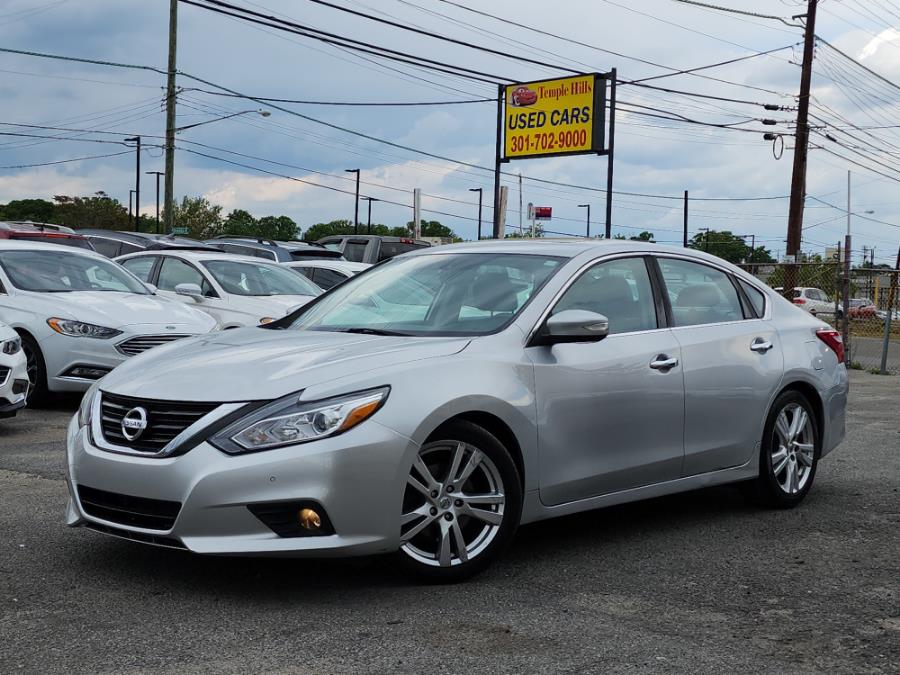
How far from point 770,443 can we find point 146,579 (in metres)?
3.52

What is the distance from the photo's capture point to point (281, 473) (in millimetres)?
4344

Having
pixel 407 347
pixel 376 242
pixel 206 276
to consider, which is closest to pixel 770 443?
pixel 407 347

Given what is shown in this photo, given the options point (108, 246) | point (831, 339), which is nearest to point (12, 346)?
point (831, 339)

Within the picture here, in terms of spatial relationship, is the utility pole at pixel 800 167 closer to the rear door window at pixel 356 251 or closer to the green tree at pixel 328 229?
the rear door window at pixel 356 251

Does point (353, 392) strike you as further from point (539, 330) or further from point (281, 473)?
point (539, 330)

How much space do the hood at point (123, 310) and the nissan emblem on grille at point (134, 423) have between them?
6.22m

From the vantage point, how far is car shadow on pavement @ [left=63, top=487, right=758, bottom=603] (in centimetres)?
476

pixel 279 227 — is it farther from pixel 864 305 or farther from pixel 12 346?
pixel 12 346

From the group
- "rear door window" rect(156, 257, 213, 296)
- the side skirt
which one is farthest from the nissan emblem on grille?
"rear door window" rect(156, 257, 213, 296)

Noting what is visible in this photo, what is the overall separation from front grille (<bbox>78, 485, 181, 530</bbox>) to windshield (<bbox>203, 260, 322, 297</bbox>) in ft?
28.3

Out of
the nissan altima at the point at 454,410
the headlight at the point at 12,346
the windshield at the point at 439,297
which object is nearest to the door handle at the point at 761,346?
the nissan altima at the point at 454,410

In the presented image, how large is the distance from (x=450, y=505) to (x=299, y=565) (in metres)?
0.81

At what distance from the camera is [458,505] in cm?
Answer: 480

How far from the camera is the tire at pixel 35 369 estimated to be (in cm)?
1059
